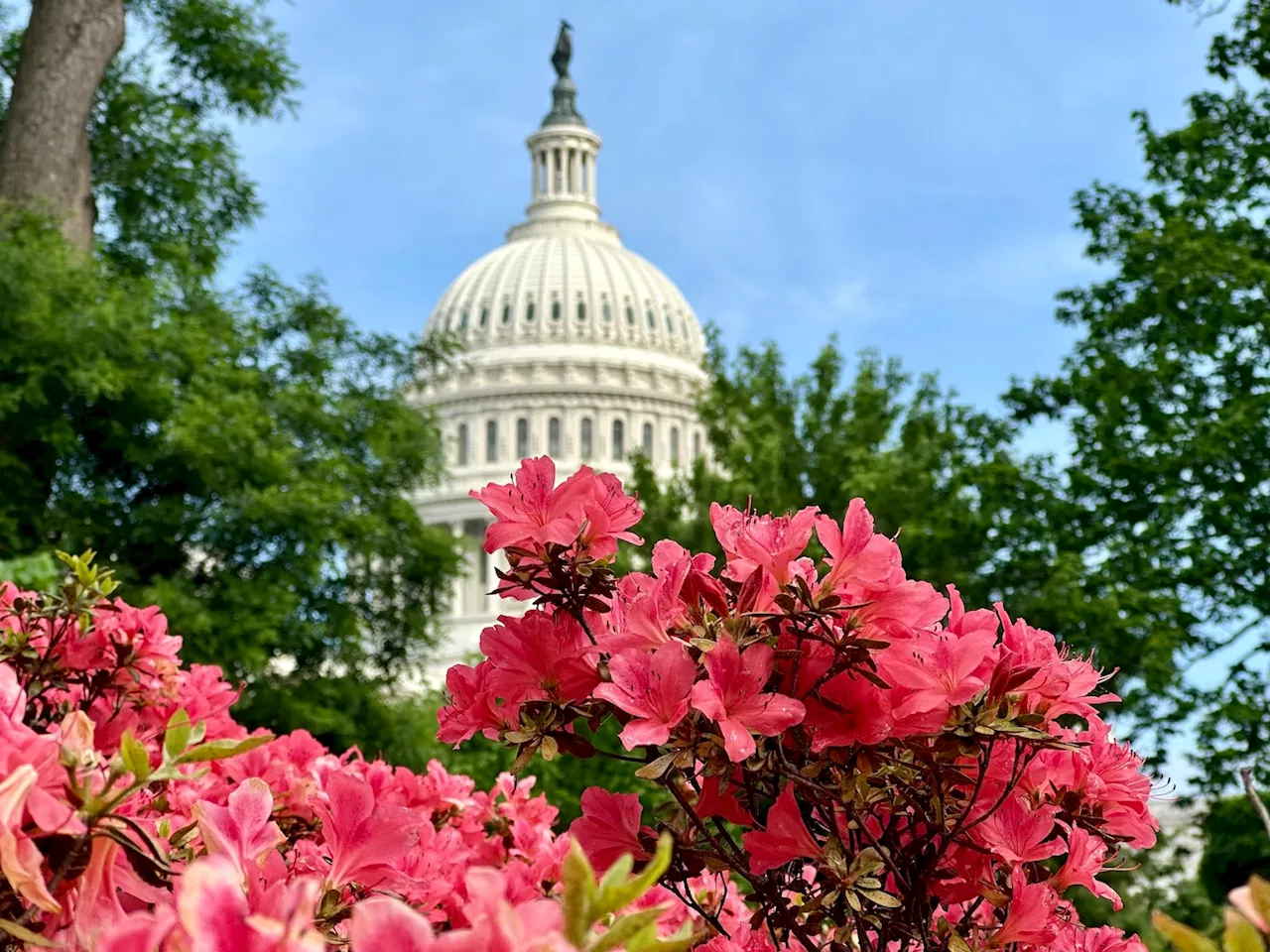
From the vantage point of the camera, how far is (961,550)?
16453 millimetres

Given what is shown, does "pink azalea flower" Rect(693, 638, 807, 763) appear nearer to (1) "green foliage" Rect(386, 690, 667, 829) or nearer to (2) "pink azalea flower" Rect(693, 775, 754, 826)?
(2) "pink azalea flower" Rect(693, 775, 754, 826)

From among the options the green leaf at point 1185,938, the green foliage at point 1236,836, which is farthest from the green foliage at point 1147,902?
the green leaf at point 1185,938

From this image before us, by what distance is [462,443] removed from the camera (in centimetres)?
7975

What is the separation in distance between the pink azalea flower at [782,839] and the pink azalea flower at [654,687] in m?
0.29

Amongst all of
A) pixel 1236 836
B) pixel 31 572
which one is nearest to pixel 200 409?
pixel 31 572

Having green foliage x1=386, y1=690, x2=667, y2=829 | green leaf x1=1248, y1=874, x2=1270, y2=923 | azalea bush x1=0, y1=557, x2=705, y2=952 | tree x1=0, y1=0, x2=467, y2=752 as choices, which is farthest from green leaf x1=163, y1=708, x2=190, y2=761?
green foliage x1=386, y1=690, x2=667, y2=829

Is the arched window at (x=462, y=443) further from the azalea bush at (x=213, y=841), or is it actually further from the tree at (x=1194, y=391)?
the azalea bush at (x=213, y=841)

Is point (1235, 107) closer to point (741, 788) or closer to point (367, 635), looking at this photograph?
point (367, 635)

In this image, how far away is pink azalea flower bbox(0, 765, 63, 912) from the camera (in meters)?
1.18

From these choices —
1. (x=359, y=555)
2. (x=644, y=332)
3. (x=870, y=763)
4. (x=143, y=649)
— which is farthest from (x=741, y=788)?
(x=644, y=332)

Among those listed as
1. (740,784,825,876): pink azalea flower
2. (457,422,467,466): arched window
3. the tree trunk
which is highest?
(457,422,467,466): arched window

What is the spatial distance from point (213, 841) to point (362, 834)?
1.12 feet

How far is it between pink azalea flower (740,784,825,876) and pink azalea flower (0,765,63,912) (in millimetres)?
968

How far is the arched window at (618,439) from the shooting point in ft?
264
